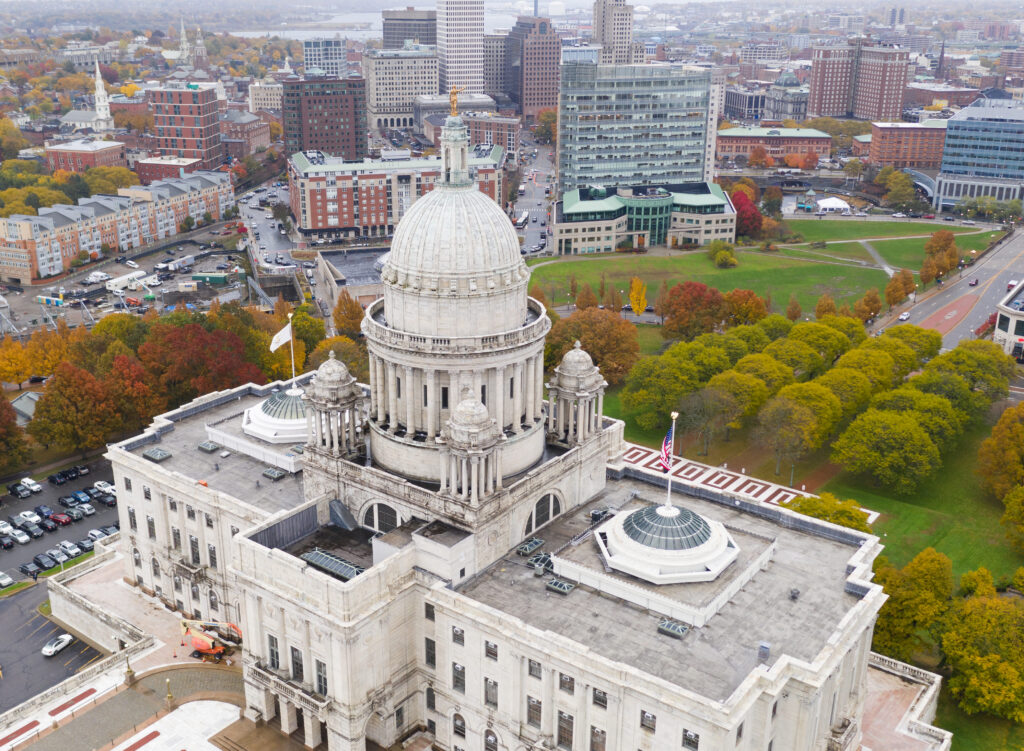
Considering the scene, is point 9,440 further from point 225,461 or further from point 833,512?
point 833,512

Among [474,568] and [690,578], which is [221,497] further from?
[690,578]

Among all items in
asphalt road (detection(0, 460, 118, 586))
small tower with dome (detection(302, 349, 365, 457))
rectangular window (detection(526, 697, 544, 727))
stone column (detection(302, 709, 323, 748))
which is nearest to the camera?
rectangular window (detection(526, 697, 544, 727))

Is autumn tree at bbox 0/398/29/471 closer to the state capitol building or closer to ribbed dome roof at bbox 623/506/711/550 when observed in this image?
the state capitol building

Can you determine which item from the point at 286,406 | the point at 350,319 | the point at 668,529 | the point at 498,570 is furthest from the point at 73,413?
the point at 668,529

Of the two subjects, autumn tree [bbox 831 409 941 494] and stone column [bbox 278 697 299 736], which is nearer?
stone column [bbox 278 697 299 736]

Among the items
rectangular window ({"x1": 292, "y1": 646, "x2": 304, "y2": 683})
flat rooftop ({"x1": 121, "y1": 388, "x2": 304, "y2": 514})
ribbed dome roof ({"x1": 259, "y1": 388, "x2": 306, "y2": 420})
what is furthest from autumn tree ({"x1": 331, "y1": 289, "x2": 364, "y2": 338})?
rectangular window ({"x1": 292, "y1": 646, "x2": 304, "y2": 683})

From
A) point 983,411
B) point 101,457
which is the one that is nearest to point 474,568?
point 101,457

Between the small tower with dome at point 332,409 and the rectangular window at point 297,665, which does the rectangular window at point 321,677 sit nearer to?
the rectangular window at point 297,665
